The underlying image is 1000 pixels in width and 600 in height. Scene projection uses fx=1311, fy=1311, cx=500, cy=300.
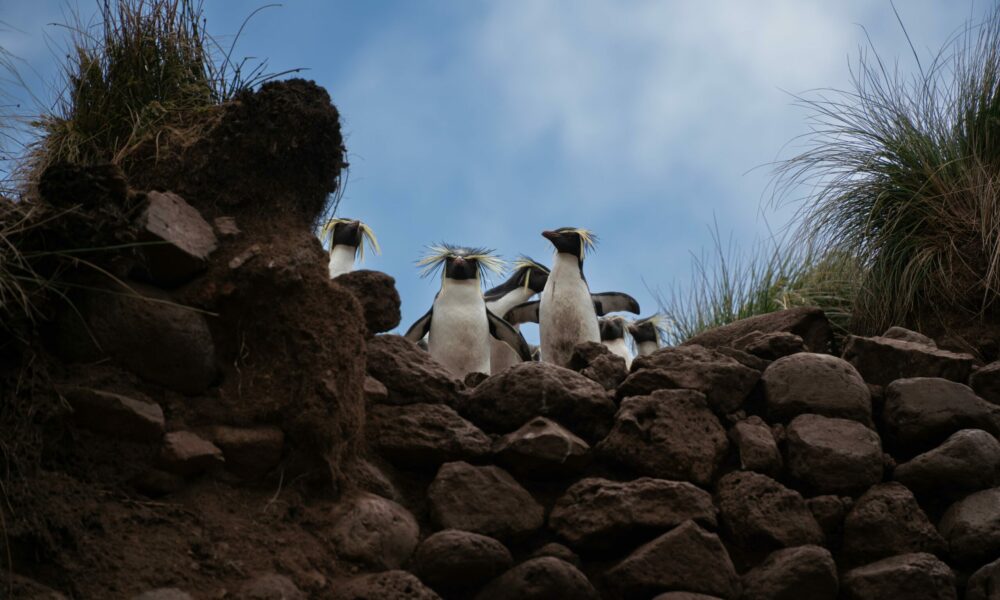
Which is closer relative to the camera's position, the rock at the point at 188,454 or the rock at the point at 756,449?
the rock at the point at 188,454

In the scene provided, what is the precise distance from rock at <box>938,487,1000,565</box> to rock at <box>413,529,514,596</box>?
164cm

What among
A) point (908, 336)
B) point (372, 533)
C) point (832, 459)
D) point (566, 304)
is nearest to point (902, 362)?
point (908, 336)

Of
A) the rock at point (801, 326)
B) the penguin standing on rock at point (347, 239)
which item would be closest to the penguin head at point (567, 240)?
the penguin standing on rock at point (347, 239)

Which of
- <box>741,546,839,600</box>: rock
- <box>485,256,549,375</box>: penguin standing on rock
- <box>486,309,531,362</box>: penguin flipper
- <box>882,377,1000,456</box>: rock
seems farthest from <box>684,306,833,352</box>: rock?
<box>485,256,549,375</box>: penguin standing on rock

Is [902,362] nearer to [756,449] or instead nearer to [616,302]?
[756,449]

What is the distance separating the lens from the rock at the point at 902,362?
5.32 m

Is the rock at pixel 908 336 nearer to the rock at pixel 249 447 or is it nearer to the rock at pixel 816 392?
the rock at pixel 816 392

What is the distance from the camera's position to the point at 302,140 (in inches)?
182

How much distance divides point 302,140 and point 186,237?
61 cm

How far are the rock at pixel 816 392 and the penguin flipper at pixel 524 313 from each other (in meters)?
6.58

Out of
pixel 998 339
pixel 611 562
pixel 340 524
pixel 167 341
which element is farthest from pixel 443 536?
pixel 998 339

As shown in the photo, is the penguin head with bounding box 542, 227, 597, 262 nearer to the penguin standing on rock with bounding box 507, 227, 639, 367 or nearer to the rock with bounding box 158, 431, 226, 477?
the penguin standing on rock with bounding box 507, 227, 639, 367

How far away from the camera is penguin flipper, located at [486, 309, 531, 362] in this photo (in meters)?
9.98

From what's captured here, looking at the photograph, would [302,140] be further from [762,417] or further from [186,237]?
[762,417]
